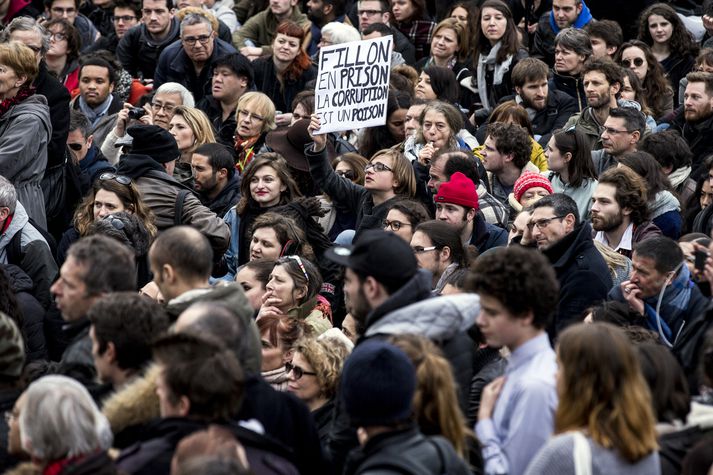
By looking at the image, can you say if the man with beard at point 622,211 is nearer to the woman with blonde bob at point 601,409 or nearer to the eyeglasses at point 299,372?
the eyeglasses at point 299,372

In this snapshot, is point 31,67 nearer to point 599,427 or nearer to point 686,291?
point 686,291

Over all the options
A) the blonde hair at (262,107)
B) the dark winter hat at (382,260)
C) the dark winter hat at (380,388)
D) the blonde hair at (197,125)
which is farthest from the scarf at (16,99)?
the dark winter hat at (380,388)

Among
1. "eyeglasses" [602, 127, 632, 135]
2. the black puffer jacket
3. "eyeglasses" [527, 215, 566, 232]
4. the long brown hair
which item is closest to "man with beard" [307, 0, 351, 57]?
"eyeglasses" [602, 127, 632, 135]

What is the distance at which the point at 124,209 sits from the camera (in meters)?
9.09

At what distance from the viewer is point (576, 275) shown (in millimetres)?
7551

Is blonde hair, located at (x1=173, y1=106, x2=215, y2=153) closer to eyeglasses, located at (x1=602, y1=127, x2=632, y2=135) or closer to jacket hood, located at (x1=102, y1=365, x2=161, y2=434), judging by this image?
eyeglasses, located at (x1=602, y1=127, x2=632, y2=135)

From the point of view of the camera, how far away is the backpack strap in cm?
960

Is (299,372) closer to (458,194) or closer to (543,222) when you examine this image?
(543,222)

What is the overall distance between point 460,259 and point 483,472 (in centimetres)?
295

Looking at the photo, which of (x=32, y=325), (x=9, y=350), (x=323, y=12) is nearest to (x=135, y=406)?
(x=9, y=350)

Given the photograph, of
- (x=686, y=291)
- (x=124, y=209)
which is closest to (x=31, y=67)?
(x=124, y=209)

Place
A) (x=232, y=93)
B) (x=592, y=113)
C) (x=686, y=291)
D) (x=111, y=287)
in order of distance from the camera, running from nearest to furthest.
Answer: (x=111, y=287) → (x=686, y=291) → (x=592, y=113) → (x=232, y=93)

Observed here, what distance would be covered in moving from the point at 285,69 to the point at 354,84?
8.20 feet

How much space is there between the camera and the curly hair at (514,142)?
1030 centimetres
